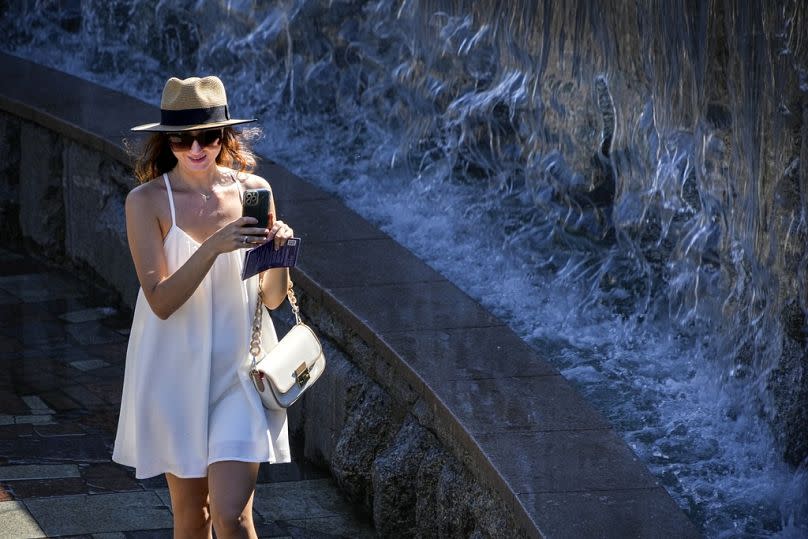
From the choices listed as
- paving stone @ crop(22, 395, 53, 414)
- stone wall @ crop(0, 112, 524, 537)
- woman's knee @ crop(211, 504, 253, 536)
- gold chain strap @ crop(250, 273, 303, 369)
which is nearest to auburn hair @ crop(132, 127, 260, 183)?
gold chain strap @ crop(250, 273, 303, 369)

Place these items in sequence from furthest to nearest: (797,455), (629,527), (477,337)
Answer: (477,337)
(797,455)
(629,527)

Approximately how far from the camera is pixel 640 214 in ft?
19.9

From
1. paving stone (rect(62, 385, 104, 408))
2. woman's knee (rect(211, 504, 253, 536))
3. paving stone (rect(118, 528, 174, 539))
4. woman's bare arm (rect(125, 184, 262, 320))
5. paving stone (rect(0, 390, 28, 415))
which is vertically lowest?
paving stone (rect(0, 390, 28, 415))

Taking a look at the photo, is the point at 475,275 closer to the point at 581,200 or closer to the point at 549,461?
the point at 581,200

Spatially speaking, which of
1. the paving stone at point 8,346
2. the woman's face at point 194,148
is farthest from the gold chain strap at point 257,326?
the paving stone at point 8,346

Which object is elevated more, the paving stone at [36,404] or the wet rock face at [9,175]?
the wet rock face at [9,175]

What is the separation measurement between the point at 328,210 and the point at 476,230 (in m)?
0.75

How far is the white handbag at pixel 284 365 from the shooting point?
357 cm

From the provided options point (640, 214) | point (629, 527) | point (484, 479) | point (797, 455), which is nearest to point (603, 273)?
point (640, 214)

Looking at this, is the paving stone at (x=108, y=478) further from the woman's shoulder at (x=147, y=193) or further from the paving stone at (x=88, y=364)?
the woman's shoulder at (x=147, y=193)

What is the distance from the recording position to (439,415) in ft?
13.9

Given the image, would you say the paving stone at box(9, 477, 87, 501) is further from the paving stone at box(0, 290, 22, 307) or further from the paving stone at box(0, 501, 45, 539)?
the paving stone at box(0, 290, 22, 307)

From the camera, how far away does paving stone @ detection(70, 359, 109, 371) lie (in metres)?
6.41

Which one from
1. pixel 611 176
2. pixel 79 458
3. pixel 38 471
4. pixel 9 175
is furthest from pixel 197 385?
pixel 9 175
